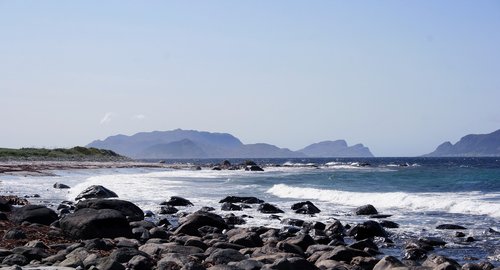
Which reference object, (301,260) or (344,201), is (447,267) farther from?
(344,201)

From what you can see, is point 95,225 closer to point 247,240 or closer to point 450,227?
point 247,240

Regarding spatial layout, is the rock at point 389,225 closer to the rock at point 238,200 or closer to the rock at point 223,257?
the rock at point 223,257

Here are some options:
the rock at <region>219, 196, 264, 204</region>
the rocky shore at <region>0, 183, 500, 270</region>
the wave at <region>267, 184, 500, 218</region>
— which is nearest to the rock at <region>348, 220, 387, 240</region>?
the rocky shore at <region>0, 183, 500, 270</region>

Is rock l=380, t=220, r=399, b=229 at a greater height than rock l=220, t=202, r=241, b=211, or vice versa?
rock l=220, t=202, r=241, b=211

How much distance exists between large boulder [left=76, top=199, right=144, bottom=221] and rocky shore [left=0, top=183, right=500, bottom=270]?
1.7 inches

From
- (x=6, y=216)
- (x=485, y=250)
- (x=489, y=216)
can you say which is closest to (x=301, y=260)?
(x=485, y=250)

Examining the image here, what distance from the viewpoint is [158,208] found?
28.5 m

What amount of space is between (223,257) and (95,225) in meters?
5.05

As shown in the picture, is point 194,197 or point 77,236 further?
point 194,197

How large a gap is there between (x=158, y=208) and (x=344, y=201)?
1126cm

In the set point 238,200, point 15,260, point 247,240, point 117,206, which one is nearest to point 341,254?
point 247,240

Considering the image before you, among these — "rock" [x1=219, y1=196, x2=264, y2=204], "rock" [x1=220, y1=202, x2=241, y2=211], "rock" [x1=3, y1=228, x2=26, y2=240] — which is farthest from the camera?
"rock" [x1=219, y1=196, x2=264, y2=204]

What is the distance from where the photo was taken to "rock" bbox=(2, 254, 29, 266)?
39.2 ft

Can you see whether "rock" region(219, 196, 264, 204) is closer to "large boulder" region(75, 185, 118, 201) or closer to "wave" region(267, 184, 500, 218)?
"wave" region(267, 184, 500, 218)
